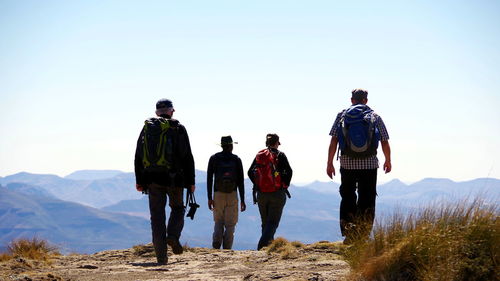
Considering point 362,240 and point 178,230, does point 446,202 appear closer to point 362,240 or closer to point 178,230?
point 362,240

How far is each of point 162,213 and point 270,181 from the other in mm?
3624

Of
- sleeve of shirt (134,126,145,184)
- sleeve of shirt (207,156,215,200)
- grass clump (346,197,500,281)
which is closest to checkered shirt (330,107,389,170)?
grass clump (346,197,500,281)

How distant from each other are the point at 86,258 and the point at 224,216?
3282 millimetres

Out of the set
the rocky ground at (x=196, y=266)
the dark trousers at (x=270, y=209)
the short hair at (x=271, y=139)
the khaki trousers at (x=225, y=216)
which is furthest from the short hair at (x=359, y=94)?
the khaki trousers at (x=225, y=216)

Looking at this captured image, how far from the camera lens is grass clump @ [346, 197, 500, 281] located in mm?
5645

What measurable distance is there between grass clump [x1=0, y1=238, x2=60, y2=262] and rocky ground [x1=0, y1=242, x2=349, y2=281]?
27 cm

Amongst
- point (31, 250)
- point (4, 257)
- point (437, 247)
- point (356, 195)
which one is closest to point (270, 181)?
point (356, 195)

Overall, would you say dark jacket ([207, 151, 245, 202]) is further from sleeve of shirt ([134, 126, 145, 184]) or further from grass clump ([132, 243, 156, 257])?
sleeve of shirt ([134, 126, 145, 184])

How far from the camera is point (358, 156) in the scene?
352 inches

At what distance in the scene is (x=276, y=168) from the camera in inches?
512

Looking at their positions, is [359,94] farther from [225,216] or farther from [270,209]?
[225,216]

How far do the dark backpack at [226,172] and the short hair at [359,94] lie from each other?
4450 mm

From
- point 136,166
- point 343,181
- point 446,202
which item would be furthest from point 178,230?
point 446,202

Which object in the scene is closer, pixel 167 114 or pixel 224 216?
pixel 167 114
